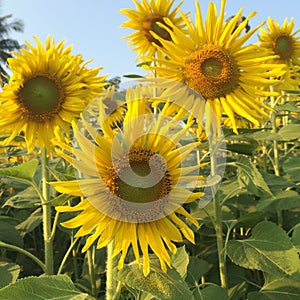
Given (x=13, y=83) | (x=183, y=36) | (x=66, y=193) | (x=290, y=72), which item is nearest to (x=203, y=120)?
(x=183, y=36)

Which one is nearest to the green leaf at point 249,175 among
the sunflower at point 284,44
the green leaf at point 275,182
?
the green leaf at point 275,182

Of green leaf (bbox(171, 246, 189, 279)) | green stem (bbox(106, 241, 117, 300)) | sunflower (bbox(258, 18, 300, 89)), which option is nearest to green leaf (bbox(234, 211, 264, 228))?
green leaf (bbox(171, 246, 189, 279))

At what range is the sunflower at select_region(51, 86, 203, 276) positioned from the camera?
1265 mm

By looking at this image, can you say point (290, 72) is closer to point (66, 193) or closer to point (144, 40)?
point (144, 40)

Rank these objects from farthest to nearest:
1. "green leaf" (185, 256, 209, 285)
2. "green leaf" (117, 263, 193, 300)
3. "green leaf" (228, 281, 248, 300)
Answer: "green leaf" (228, 281, 248, 300)
"green leaf" (185, 256, 209, 285)
"green leaf" (117, 263, 193, 300)

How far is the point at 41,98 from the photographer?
2133 mm

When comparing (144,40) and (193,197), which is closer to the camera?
(193,197)

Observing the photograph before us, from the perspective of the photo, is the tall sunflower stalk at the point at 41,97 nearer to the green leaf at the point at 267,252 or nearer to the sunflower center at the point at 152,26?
the green leaf at the point at 267,252

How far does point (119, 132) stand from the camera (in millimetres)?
1324

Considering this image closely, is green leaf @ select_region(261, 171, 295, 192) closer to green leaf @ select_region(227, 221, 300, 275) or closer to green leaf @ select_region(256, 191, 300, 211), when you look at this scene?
green leaf @ select_region(256, 191, 300, 211)

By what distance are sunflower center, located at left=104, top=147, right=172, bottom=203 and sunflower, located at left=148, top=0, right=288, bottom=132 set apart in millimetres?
508

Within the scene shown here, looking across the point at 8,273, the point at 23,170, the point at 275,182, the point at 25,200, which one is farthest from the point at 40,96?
the point at 275,182

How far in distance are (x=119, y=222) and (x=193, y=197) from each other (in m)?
0.22

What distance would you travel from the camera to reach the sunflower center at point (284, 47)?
3.05 meters
